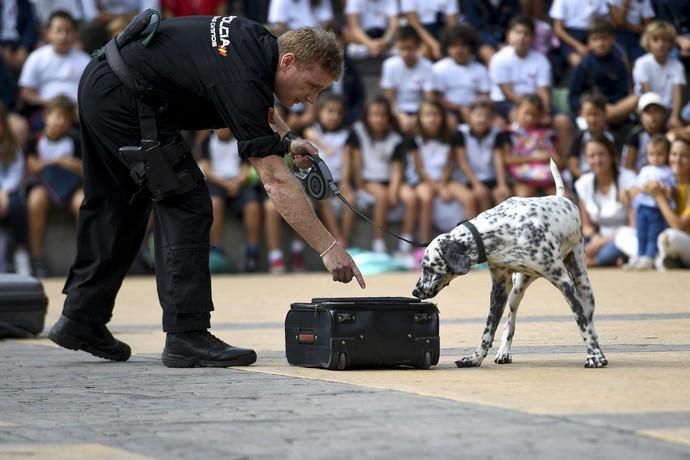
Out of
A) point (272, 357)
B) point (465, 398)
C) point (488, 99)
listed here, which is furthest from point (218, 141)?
point (465, 398)

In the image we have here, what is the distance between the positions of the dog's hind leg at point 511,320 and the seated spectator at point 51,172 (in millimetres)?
8977

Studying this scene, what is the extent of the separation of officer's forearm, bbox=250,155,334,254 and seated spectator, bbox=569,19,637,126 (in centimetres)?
1009

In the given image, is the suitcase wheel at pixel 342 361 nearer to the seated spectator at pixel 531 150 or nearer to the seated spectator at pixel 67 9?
the seated spectator at pixel 531 150

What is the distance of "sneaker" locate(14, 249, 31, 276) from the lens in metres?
15.0

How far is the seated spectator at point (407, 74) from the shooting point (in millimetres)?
16406

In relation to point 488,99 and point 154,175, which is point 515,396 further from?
point 488,99

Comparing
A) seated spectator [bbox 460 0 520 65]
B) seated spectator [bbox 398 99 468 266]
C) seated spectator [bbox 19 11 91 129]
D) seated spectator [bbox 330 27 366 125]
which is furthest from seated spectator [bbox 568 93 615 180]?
seated spectator [bbox 19 11 91 129]

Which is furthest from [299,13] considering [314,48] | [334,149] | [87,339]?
[314,48]

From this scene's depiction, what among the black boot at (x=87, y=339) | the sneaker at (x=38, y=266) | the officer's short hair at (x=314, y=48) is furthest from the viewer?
the sneaker at (x=38, y=266)

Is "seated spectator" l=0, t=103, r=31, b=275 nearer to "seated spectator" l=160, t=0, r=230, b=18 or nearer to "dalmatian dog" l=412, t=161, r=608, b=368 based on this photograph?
"seated spectator" l=160, t=0, r=230, b=18

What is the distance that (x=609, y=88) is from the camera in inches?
643

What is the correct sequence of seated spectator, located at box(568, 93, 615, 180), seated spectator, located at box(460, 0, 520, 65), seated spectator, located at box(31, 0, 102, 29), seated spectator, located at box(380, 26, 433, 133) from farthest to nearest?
1. seated spectator, located at box(460, 0, 520, 65)
2. seated spectator, located at box(31, 0, 102, 29)
3. seated spectator, located at box(380, 26, 433, 133)
4. seated spectator, located at box(568, 93, 615, 180)

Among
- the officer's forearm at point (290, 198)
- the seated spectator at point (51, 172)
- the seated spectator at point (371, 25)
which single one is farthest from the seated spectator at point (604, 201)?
the officer's forearm at point (290, 198)

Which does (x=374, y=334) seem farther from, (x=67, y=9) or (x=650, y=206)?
(x=67, y=9)
